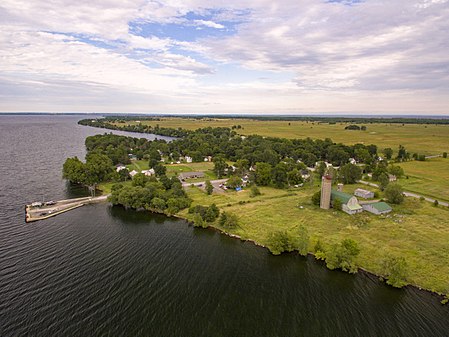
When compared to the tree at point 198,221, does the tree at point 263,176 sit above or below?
above

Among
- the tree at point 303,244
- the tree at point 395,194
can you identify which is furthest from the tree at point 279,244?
the tree at point 395,194

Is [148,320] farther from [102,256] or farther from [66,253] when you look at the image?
[66,253]

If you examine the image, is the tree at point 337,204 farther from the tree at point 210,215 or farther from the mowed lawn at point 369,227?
the tree at point 210,215

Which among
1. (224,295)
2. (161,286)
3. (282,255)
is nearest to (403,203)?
(282,255)

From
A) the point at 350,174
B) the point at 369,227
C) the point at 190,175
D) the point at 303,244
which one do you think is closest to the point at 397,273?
the point at 303,244

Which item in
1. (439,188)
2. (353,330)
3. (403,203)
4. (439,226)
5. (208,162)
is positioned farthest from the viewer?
(208,162)

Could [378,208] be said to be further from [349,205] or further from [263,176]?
[263,176]
